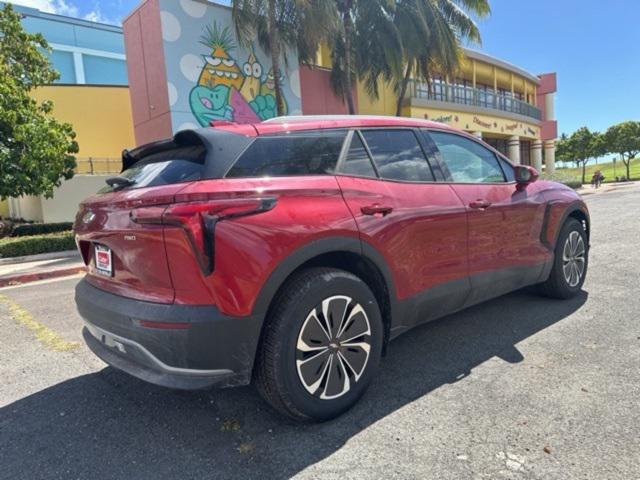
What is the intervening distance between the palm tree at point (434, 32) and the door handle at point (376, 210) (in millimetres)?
16911

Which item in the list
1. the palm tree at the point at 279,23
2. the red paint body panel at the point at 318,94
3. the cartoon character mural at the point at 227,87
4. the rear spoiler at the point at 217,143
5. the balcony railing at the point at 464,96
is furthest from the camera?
the balcony railing at the point at 464,96

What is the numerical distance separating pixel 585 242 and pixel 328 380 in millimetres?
3689

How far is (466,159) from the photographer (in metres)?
3.87

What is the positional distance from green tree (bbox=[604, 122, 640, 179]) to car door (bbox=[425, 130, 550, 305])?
155 ft

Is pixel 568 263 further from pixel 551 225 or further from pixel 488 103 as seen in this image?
pixel 488 103

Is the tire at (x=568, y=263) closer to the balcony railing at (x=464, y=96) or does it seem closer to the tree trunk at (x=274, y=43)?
the tree trunk at (x=274, y=43)

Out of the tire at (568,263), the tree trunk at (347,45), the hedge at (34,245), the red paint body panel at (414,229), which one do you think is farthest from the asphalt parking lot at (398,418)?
the tree trunk at (347,45)

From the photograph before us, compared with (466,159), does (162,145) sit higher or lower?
higher

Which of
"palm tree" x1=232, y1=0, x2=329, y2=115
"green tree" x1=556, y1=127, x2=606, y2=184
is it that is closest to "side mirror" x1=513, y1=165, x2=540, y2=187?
"palm tree" x1=232, y1=0, x2=329, y2=115

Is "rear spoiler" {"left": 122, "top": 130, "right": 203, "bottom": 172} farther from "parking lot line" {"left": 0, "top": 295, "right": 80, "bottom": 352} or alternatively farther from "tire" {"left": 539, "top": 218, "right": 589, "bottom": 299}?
"tire" {"left": 539, "top": 218, "right": 589, "bottom": 299}

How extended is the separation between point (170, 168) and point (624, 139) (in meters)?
51.1

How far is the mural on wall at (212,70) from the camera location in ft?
46.4

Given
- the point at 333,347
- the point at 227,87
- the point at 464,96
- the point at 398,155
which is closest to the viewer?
the point at 333,347

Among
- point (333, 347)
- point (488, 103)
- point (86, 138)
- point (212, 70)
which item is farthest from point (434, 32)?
point (333, 347)
